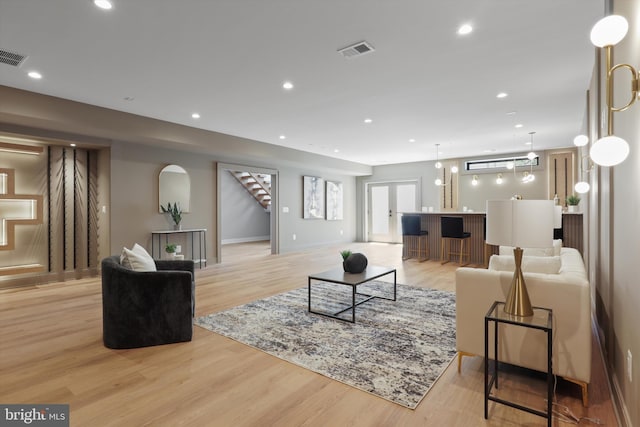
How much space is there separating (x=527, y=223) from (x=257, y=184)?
10028mm

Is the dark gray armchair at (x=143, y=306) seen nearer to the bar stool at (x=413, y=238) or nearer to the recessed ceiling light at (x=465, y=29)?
the recessed ceiling light at (x=465, y=29)

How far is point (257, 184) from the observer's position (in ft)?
37.1

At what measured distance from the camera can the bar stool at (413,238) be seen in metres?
7.37

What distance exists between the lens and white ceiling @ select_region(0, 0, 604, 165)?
100 inches

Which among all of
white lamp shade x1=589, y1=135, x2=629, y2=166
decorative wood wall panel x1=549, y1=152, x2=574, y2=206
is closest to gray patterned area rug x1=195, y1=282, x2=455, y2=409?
white lamp shade x1=589, y1=135, x2=629, y2=166

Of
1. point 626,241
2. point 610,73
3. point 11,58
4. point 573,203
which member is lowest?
point 626,241

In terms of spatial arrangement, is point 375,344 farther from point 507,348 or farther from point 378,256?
point 378,256

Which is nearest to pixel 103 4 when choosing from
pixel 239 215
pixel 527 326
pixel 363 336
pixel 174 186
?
pixel 363 336

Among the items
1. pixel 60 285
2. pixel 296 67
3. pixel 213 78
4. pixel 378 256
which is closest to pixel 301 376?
pixel 296 67

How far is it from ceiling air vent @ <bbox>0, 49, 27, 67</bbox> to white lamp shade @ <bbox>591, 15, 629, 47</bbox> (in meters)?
4.39

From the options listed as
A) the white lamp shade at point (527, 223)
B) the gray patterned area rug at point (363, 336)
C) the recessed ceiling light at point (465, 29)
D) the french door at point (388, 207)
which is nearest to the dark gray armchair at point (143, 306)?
the gray patterned area rug at point (363, 336)

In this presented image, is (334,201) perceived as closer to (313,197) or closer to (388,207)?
(313,197)

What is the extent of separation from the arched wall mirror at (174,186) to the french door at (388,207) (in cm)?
657

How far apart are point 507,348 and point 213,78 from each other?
3.82m
